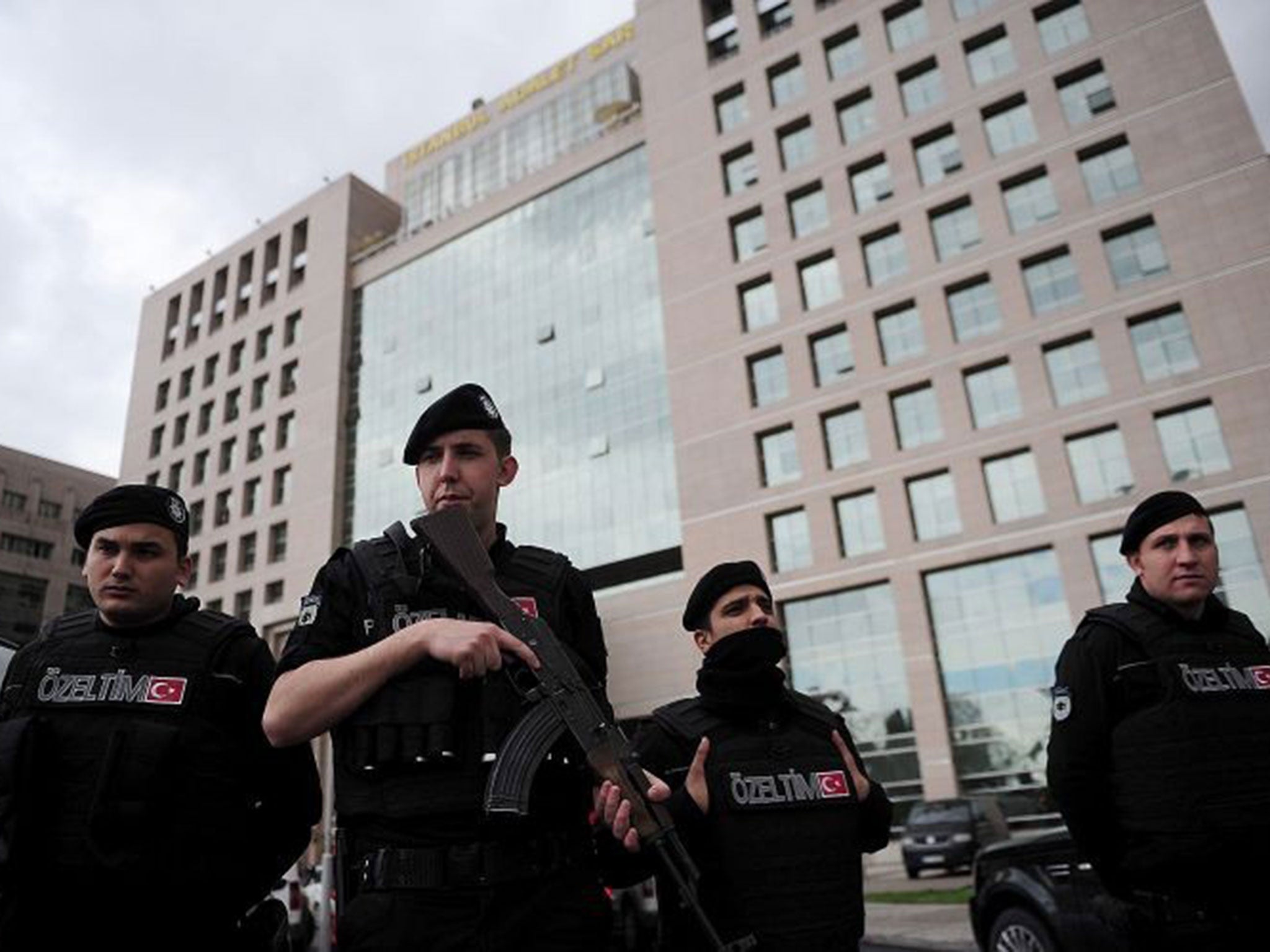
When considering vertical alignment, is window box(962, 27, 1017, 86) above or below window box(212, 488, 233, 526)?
above

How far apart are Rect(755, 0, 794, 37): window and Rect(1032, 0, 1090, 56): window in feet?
29.1

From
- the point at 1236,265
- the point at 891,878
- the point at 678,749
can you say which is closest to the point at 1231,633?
the point at 678,749

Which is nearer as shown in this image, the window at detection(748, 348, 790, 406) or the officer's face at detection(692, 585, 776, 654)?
the officer's face at detection(692, 585, 776, 654)

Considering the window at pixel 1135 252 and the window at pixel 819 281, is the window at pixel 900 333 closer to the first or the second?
the window at pixel 819 281

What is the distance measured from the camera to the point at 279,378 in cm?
4109

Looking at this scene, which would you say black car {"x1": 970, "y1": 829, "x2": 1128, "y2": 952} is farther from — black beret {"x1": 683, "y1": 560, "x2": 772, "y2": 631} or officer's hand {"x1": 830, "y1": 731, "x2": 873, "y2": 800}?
black beret {"x1": 683, "y1": 560, "x2": 772, "y2": 631}

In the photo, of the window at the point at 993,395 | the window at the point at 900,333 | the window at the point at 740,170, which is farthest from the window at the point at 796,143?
the window at the point at 993,395

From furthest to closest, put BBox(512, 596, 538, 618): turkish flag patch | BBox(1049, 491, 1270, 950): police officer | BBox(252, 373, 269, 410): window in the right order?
BBox(252, 373, 269, 410): window → BBox(1049, 491, 1270, 950): police officer → BBox(512, 596, 538, 618): turkish flag patch

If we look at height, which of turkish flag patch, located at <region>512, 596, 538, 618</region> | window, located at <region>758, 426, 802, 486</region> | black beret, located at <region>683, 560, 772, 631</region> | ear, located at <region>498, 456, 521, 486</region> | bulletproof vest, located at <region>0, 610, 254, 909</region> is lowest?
bulletproof vest, located at <region>0, 610, 254, 909</region>

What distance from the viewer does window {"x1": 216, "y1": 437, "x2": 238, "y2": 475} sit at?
136ft

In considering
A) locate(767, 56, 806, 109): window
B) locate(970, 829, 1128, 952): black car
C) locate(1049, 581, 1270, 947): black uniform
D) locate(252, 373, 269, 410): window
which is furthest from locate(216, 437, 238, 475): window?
locate(1049, 581, 1270, 947): black uniform

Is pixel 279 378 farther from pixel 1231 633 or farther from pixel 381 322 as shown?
pixel 1231 633

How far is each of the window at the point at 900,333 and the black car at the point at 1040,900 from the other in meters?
21.5

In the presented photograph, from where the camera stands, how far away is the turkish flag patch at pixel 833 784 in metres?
2.70
